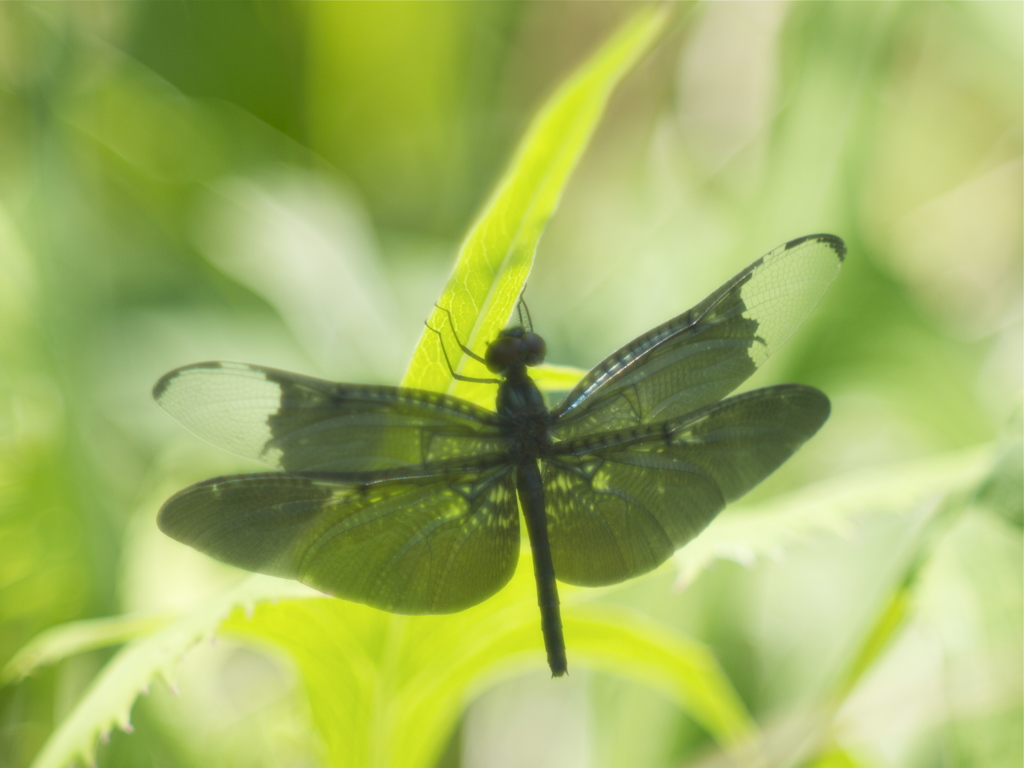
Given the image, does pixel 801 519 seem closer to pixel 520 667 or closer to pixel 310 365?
pixel 520 667

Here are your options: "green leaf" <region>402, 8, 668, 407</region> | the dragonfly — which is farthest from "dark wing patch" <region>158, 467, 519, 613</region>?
"green leaf" <region>402, 8, 668, 407</region>

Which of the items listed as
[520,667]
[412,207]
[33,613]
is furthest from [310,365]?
[520,667]

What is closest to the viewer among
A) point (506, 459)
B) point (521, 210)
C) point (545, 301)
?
point (521, 210)

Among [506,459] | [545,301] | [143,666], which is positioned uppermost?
[545,301]

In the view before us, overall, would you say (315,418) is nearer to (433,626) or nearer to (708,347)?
(433,626)

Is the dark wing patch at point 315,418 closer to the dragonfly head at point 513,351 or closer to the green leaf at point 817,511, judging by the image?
the dragonfly head at point 513,351

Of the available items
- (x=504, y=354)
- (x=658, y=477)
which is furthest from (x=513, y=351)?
(x=658, y=477)

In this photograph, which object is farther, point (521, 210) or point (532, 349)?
point (532, 349)
